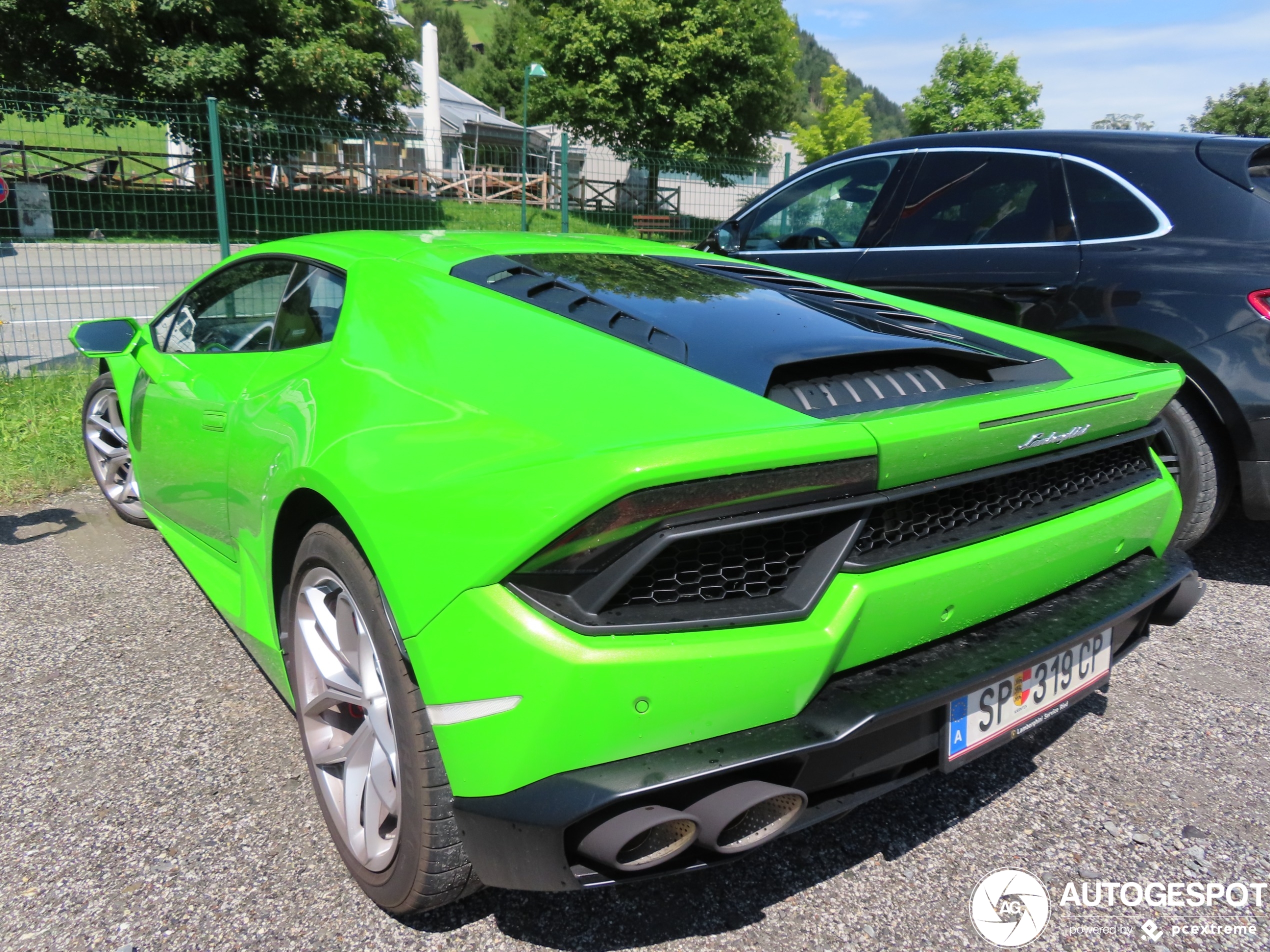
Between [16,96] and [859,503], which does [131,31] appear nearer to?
[16,96]

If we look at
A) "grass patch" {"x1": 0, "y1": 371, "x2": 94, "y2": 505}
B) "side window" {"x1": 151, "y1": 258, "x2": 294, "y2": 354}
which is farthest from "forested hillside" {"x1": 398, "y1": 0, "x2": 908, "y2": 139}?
"side window" {"x1": 151, "y1": 258, "x2": 294, "y2": 354}

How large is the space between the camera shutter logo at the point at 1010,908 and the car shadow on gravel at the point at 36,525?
13.4 ft

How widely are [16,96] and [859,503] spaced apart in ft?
27.4

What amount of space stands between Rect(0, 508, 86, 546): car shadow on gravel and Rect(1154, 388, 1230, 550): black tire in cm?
481

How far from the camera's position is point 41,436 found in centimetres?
527

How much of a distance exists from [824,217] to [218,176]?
A: 5840mm

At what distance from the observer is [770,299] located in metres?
2.34

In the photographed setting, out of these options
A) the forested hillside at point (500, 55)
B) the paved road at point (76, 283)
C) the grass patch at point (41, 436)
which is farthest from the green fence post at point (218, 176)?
the forested hillside at point (500, 55)

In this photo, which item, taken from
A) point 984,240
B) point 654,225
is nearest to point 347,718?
point 984,240

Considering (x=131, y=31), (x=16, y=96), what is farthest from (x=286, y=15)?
(x=16, y=96)

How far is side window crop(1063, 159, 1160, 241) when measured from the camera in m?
3.49

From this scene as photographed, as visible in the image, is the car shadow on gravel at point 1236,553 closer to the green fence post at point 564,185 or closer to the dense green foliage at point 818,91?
the green fence post at point 564,185

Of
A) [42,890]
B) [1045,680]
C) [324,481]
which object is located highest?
[324,481]

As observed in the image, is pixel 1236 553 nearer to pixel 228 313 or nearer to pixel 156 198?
pixel 228 313
